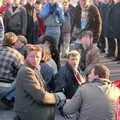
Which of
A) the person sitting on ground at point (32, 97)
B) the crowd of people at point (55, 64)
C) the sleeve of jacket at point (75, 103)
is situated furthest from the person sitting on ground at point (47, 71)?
the sleeve of jacket at point (75, 103)

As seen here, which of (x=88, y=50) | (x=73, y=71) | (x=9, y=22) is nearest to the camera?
(x=73, y=71)

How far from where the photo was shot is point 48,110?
6723 millimetres

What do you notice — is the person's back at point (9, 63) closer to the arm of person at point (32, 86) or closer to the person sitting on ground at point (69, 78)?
the person sitting on ground at point (69, 78)

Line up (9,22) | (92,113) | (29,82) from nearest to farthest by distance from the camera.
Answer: (92,113)
(29,82)
(9,22)

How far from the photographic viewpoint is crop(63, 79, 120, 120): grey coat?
5.95 m

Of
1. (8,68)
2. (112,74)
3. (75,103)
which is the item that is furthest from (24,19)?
(75,103)

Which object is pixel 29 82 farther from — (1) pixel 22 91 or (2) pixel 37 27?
(2) pixel 37 27

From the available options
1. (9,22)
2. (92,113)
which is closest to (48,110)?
(92,113)

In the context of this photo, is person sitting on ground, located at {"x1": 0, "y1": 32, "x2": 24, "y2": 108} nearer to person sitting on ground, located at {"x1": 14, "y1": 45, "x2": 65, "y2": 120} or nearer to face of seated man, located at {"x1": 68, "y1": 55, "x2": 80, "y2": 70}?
face of seated man, located at {"x1": 68, "y1": 55, "x2": 80, "y2": 70}

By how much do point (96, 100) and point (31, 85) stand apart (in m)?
0.97

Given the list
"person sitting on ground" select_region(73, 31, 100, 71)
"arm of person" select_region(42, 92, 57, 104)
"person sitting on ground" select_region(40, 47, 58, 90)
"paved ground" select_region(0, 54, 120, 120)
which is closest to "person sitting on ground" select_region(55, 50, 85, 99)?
"person sitting on ground" select_region(40, 47, 58, 90)

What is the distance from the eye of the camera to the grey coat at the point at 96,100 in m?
5.95

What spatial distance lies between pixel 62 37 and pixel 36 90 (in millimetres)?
6730

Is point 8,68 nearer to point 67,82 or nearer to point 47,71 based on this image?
point 47,71
